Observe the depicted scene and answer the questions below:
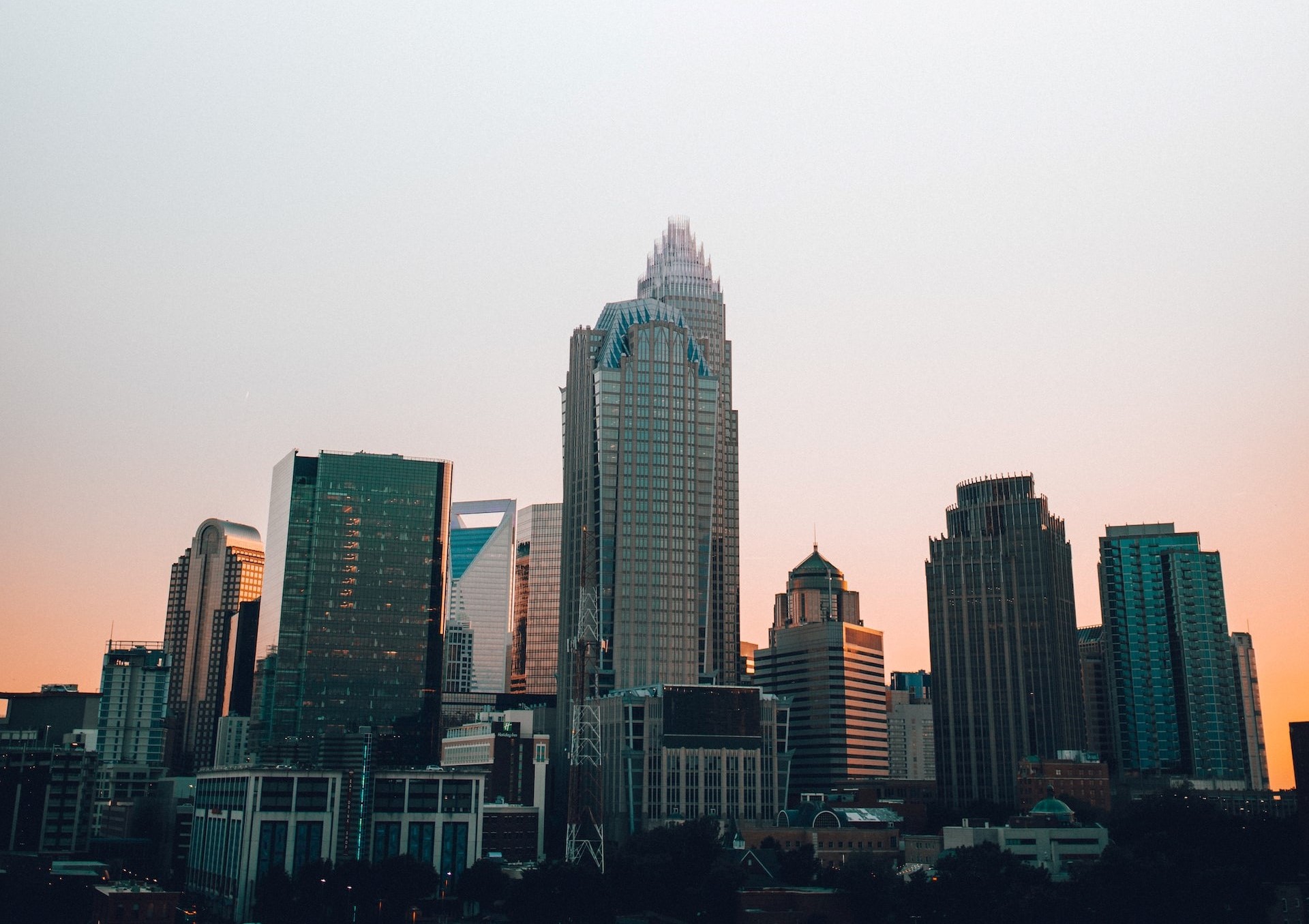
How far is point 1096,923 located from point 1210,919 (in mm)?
16578

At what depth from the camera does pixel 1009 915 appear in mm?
196375

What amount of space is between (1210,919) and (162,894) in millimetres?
146254

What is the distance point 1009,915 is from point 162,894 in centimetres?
11724

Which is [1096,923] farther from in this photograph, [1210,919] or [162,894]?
[162,894]

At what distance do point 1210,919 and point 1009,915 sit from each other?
2929 centimetres

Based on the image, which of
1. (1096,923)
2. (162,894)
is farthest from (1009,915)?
(162,894)

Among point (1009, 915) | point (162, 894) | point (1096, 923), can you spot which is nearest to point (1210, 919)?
point (1096, 923)

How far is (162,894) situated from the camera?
7864 inches

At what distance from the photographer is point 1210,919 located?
199875 millimetres

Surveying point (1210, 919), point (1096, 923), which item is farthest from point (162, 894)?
point (1210, 919)

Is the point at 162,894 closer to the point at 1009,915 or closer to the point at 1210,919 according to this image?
the point at 1009,915

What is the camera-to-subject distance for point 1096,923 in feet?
650

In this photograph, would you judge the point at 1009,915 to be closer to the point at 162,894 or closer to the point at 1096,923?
the point at 1096,923
